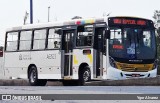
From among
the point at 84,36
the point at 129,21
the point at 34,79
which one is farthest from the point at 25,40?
the point at 129,21

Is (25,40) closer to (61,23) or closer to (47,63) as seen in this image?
(47,63)

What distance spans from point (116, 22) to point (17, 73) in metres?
7.70

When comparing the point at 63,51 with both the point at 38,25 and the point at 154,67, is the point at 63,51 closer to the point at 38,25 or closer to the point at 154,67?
the point at 38,25

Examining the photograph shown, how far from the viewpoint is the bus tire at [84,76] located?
80.7 feet

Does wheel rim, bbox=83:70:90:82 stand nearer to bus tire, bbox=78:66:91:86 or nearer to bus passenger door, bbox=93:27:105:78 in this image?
bus tire, bbox=78:66:91:86

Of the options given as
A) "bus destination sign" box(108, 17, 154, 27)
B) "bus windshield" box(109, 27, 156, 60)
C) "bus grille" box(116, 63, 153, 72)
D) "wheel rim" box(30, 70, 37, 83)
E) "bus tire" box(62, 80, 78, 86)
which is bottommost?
"bus tire" box(62, 80, 78, 86)

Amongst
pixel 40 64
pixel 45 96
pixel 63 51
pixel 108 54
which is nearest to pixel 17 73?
pixel 40 64

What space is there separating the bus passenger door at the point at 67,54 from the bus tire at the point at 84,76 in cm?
70

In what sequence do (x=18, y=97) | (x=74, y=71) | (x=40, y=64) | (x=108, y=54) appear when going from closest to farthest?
(x=18, y=97) < (x=108, y=54) < (x=74, y=71) < (x=40, y=64)

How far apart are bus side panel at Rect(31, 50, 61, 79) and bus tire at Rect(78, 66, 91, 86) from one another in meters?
1.51

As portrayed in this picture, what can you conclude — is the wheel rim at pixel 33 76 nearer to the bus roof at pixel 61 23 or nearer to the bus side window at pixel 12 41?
the bus side window at pixel 12 41

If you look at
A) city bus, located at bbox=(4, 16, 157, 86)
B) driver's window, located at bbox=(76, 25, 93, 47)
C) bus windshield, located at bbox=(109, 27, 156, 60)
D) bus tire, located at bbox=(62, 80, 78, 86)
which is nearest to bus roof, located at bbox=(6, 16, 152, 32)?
city bus, located at bbox=(4, 16, 157, 86)

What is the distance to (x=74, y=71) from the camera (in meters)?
25.4

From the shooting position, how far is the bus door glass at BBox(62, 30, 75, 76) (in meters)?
25.7
